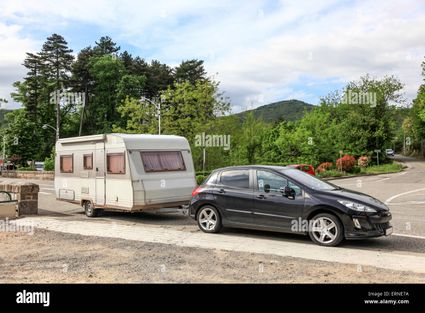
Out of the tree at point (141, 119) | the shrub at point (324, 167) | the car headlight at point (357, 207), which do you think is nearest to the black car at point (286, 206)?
the car headlight at point (357, 207)

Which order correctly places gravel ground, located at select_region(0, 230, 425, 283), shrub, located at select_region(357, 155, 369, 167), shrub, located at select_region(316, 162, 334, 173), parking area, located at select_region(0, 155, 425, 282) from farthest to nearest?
shrub, located at select_region(357, 155, 369, 167) < shrub, located at select_region(316, 162, 334, 173) < parking area, located at select_region(0, 155, 425, 282) < gravel ground, located at select_region(0, 230, 425, 283)

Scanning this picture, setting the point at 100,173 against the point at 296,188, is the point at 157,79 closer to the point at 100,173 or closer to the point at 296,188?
the point at 100,173

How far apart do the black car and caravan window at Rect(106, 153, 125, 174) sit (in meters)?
2.77

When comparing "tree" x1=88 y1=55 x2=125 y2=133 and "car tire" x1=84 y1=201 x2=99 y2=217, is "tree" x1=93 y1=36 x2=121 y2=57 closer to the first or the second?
"tree" x1=88 y1=55 x2=125 y2=133

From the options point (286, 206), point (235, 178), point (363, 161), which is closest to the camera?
point (286, 206)

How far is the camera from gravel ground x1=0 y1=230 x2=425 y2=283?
20.4 ft

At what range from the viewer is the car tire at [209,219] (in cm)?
1006

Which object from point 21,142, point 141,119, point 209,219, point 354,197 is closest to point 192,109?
point 141,119

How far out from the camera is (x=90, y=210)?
44.5 feet

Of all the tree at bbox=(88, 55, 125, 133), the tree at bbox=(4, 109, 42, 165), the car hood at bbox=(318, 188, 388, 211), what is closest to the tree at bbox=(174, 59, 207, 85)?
the tree at bbox=(88, 55, 125, 133)

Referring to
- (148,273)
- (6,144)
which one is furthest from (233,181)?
(6,144)

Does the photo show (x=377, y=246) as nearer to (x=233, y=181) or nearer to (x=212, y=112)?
(x=233, y=181)

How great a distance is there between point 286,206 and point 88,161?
7066mm
